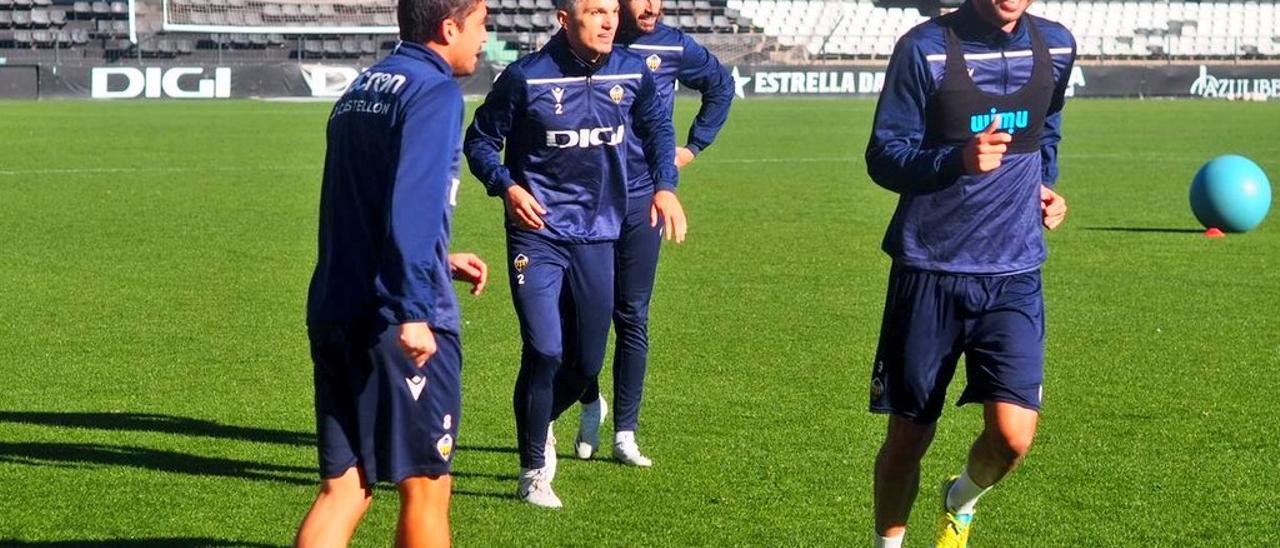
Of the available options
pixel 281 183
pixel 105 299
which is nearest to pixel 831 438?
pixel 105 299

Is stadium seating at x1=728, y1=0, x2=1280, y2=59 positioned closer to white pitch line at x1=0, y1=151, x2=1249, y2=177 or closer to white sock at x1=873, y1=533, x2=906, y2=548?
white pitch line at x1=0, y1=151, x2=1249, y2=177

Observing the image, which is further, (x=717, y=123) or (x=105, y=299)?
(x=105, y=299)

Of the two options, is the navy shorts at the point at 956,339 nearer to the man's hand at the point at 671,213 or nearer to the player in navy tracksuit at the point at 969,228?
the player in navy tracksuit at the point at 969,228

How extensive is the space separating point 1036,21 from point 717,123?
3074 mm

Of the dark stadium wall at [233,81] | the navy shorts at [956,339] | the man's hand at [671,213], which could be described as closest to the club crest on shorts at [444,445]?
the navy shorts at [956,339]

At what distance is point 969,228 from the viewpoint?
5629 millimetres

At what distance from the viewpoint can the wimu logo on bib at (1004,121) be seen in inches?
221

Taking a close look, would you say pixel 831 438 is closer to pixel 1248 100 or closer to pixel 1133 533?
pixel 1133 533

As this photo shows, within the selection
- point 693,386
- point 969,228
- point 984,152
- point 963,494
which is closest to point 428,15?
point 984,152

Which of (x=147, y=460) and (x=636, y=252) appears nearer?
(x=636, y=252)

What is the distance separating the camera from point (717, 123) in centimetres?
882

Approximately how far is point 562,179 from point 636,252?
2.04 ft

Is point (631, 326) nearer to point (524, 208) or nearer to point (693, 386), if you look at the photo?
point (524, 208)

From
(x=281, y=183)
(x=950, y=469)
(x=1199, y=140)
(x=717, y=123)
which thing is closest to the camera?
(x=950, y=469)
